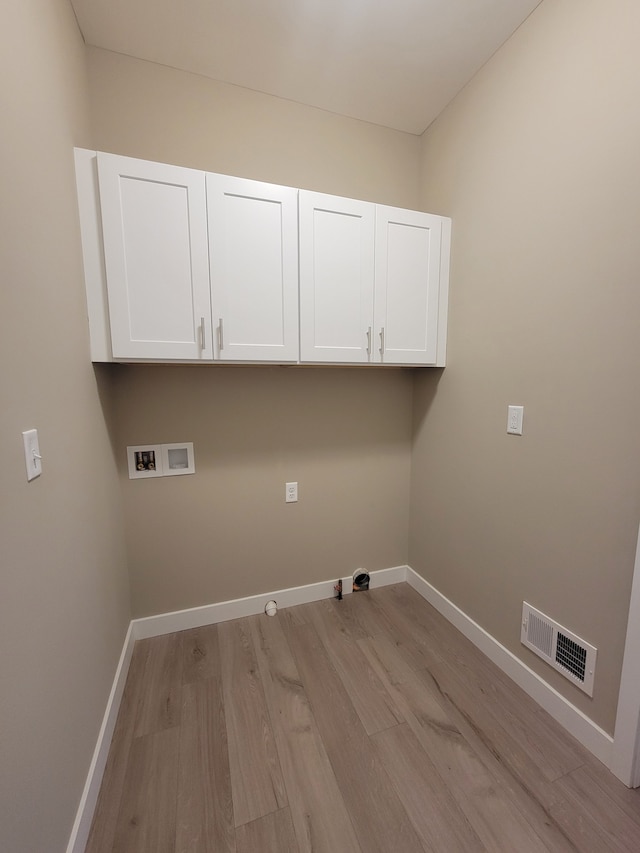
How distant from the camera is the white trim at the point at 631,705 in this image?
110cm

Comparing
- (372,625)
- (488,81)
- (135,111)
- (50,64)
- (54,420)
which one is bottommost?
(372,625)

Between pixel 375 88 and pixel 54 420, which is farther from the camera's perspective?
pixel 375 88

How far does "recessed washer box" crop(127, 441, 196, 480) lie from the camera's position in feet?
5.52

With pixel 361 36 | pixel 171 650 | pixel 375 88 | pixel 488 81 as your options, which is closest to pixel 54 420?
pixel 171 650

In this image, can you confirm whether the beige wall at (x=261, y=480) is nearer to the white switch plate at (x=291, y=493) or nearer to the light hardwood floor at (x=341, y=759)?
the white switch plate at (x=291, y=493)

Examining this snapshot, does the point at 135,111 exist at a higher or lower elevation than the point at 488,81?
lower

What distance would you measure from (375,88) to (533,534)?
2.21 meters

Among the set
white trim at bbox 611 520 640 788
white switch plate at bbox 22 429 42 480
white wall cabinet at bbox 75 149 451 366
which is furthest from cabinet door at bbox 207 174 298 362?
white trim at bbox 611 520 640 788

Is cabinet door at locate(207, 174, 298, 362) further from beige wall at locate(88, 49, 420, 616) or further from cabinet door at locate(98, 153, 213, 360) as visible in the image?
beige wall at locate(88, 49, 420, 616)

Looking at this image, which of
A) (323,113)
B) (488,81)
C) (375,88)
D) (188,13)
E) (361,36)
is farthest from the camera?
(323,113)

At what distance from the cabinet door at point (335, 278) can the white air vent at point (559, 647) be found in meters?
1.38

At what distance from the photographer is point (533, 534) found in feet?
4.73

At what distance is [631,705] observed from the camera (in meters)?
1.12

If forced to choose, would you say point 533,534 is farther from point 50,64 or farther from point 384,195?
point 50,64
